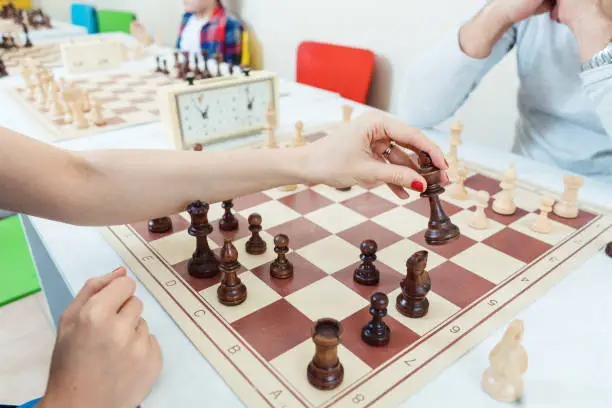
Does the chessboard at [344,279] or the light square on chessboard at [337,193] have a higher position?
the light square on chessboard at [337,193]

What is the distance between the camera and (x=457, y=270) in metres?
1.06

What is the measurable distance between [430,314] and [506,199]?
52 cm

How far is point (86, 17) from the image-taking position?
17.7 ft

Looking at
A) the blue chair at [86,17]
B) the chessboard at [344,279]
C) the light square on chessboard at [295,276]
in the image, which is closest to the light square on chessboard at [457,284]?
the chessboard at [344,279]

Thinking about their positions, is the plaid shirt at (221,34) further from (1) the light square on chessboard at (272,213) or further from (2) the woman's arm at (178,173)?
(2) the woman's arm at (178,173)

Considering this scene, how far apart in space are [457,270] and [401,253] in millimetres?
131

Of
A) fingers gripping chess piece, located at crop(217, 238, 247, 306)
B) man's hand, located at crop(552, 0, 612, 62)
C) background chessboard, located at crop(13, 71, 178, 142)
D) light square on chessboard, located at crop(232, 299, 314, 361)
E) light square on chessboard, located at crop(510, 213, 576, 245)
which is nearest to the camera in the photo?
light square on chessboard, located at crop(232, 299, 314, 361)

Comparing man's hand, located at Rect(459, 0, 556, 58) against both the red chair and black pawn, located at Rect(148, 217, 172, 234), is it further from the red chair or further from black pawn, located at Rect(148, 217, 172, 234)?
the red chair

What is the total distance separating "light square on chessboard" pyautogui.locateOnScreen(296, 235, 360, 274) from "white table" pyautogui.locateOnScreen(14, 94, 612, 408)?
13.2 inches

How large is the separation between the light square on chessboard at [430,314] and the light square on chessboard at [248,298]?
23 cm

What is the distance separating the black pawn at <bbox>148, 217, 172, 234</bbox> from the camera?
1212mm

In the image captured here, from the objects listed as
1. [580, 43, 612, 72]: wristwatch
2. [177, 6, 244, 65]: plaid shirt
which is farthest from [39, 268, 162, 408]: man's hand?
[177, 6, 244, 65]: plaid shirt

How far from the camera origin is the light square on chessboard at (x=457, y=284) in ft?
3.19

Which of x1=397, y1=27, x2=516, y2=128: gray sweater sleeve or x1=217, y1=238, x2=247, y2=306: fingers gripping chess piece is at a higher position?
x1=397, y1=27, x2=516, y2=128: gray sweater sleeve
